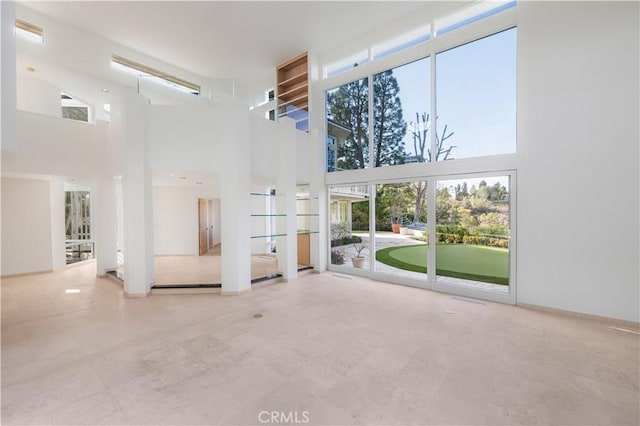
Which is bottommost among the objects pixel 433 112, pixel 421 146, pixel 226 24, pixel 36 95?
pixel 421 146

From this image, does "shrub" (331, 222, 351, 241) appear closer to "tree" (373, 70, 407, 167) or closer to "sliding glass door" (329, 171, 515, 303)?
"sliding glass door" (329, 171, 515, 303)

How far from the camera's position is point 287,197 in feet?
21.0

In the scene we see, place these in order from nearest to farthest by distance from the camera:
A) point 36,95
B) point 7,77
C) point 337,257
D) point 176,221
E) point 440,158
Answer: point 7,77, point 440,158, point 36,95, point 337,257, point 176,221

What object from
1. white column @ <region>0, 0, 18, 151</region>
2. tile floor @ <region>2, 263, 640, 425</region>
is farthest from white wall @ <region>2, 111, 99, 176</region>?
white column @ <region>0, 0, 18, 151</region>

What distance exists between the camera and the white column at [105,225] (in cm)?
679

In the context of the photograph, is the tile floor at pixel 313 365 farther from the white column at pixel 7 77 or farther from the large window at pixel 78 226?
the large window at pixel 78 226

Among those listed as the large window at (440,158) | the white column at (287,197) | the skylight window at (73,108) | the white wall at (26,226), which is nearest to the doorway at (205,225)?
the white wall at (26,226)

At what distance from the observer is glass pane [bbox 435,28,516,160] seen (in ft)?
15.0

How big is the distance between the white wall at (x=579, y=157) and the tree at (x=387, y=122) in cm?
221

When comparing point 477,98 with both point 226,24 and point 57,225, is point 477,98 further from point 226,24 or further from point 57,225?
point 57,225

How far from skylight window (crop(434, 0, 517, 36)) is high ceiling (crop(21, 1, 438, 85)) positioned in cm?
64

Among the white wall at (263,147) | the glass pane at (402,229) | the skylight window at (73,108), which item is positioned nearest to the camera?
the glass pane at (402,229)

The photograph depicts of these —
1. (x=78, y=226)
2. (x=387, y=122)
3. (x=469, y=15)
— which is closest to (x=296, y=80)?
(x=387, y=122)

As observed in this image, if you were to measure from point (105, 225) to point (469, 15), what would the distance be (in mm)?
9793
